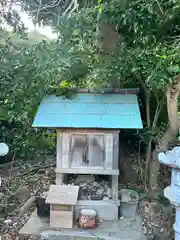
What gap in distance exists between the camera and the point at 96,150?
4.84 metres

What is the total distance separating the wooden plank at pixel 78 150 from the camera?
4855 mm

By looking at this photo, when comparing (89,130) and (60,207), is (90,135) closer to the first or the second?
(89,130)

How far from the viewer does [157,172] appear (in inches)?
219

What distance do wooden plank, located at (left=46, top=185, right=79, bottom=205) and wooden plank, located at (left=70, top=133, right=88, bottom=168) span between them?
33 cm

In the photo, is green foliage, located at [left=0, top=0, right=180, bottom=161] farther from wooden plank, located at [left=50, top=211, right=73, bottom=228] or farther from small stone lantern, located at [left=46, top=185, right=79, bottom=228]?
wooden plank, located at [left=50, top=211, right=73, bottom=228]

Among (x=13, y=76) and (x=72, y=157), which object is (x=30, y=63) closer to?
(x=13, y=76)

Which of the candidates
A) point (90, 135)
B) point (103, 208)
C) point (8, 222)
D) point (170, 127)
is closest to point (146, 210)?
point (103, 208)

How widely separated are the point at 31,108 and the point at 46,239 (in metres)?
2.28

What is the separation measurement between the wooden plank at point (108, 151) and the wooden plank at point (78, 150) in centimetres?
30

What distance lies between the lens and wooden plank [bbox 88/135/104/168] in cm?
482

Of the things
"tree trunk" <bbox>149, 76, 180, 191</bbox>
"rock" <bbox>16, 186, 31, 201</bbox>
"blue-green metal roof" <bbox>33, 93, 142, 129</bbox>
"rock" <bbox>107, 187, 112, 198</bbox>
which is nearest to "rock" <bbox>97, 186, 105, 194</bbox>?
"rock" <bbox>107, 187, 112, 198</bbox>

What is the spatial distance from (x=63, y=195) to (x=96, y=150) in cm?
78

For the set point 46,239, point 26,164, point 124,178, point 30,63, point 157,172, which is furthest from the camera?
point 26,164

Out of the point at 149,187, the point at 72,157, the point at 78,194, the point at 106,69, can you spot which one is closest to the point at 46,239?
the point at 78,194
